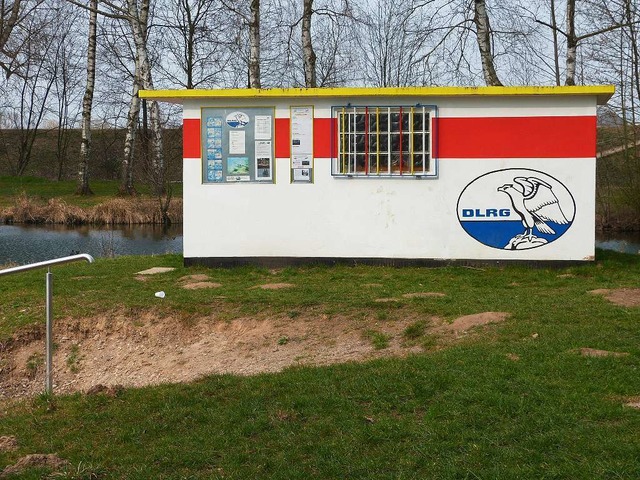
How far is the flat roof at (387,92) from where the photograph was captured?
1220 centimetres

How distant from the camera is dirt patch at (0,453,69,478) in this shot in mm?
4832

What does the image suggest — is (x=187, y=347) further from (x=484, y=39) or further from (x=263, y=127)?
(x=484, y=39)

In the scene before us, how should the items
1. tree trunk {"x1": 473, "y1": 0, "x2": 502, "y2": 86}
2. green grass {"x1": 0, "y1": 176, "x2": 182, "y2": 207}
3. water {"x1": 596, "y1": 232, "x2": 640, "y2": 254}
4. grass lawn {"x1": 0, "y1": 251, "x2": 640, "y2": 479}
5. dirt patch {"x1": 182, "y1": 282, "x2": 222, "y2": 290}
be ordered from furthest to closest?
green grass {"x1": 0, "y1": 176, "x2": 182, "y2": 207} < water {"x1": 596, "y1": 232, "x2": 640, "y2": 254} < tree trunk {"x1": 473, "y1": 0, "x2": 502, "y2": 86} < dirt patch {"x1": 182, "y1": 282, "x2": 222, "y2": 290} < grass lawn {"x1": 0, "y1": 251, "x2": 640, "y2": 479}

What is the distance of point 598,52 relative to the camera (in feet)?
86.4

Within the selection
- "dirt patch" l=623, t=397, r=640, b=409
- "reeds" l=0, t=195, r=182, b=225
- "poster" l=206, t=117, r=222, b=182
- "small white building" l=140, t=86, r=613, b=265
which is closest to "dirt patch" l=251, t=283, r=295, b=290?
"small white building" l=140, t=86, r=613, b=265

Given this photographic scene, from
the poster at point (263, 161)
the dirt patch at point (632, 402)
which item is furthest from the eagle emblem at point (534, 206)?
the dirt patch at point (632, 402)

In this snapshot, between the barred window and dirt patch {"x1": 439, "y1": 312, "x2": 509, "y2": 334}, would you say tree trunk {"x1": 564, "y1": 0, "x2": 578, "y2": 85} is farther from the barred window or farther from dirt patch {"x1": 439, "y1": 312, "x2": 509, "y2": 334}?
dirt patch {"x1": 439, "y1": 312, "x2": 509, "y2": 334}

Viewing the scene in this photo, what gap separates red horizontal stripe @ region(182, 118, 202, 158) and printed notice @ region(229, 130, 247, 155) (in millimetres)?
492

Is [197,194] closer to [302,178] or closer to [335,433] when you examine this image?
[302,178]

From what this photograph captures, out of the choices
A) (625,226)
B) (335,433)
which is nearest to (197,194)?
(335,433)

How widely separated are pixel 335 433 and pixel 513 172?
8.06 metres

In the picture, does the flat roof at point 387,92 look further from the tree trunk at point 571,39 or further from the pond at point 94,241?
the tree trunk at point 571,39

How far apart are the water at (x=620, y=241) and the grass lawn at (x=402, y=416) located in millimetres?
13271

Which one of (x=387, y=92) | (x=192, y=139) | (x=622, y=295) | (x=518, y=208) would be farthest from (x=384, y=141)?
(x=622, y=295)
